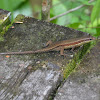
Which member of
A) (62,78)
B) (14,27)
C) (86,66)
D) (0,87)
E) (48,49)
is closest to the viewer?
(0,87)

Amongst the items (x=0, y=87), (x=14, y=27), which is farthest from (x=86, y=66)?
(x=14, y=27)

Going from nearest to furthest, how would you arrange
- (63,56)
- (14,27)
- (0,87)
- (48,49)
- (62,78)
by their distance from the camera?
(0,87)
(62,78)
(63,56)
(48,49)
(14,27)

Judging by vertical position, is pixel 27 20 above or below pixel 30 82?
above

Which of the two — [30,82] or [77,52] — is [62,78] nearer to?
[30,82]

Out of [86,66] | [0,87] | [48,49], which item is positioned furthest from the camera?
[48,49]

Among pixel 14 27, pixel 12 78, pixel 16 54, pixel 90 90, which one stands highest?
pixel 14 27

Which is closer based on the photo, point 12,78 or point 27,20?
point 12,78

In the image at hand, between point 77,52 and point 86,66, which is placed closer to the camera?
point 86,66

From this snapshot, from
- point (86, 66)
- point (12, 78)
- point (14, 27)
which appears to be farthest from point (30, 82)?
point (14, 27)

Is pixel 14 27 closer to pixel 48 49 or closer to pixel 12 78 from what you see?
pixel 48 49
